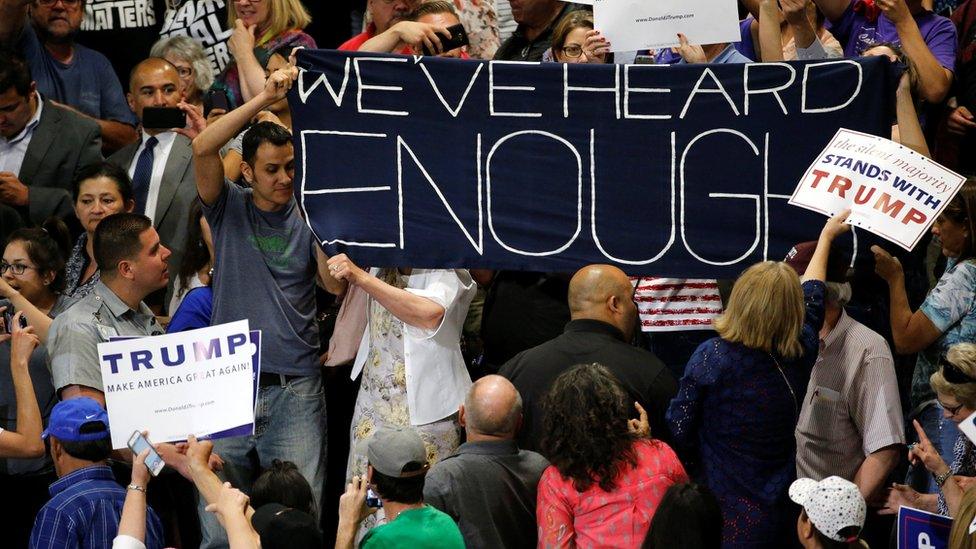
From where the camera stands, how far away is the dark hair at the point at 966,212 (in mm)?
6277

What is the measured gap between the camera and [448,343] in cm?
649

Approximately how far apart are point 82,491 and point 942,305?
12.2 ft

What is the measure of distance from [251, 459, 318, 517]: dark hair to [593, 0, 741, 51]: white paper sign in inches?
110

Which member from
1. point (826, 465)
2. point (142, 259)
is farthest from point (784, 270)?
point (142, 259)

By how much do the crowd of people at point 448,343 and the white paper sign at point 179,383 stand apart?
4.2 inches

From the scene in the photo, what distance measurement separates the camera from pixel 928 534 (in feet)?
17.3

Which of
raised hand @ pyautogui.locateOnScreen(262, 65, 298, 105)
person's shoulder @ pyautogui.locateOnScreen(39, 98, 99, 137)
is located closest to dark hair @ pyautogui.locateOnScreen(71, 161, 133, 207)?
person's shoulder @ pyautogui.locateOnScreen(39, 98, 99, 137)

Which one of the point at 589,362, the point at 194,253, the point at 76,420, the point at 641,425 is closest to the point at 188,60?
the point at 194,253

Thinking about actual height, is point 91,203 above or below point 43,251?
above

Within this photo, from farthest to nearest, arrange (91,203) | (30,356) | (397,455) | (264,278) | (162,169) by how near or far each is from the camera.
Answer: (162,169), (91,203), (264,278), (30,356), (397,455)

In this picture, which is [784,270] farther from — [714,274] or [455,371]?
[455,371]

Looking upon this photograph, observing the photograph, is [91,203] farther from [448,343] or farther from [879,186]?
[879,186]

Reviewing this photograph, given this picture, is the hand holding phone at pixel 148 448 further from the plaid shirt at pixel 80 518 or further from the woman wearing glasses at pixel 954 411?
the woman wearing glasses at pixel 954 411

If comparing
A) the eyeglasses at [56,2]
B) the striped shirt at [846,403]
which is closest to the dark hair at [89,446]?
the striped shirt at [846,403]
